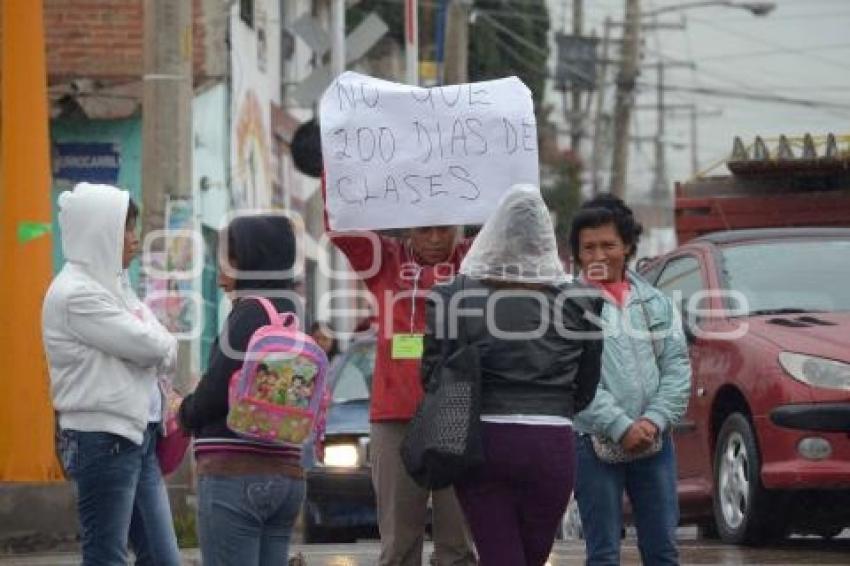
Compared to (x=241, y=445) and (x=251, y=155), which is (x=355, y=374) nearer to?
(x=241, y=445)

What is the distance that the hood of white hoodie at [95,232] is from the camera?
7.55 metres

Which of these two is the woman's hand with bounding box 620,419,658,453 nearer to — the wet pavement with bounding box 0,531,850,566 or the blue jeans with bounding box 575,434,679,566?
the blue jeans with bounding box 575,434,679,566

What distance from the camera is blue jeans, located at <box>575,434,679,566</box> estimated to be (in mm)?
7887

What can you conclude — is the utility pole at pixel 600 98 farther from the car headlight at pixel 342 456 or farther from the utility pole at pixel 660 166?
the car headlight at pixel 342 456

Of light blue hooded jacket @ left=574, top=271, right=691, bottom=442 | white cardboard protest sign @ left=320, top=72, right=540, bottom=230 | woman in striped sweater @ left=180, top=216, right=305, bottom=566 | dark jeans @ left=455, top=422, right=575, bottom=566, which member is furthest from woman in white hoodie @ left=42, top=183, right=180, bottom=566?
light blue hooded jacket @ left=574, top=271, right=691, bottom=442

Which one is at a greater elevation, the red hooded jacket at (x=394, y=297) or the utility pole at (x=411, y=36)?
the utility pole at (x=411, y=36)

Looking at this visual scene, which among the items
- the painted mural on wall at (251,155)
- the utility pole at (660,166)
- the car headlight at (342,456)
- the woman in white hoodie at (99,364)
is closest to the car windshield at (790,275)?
the car headlight at (342,456)

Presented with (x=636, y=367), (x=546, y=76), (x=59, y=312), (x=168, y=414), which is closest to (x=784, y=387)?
(x=636, y=367)

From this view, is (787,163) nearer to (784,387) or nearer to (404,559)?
(784,387)

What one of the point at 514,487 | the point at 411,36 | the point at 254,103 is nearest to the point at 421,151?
the point at 514,487

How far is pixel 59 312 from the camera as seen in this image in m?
7.48

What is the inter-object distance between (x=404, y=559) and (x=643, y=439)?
96 centimetres

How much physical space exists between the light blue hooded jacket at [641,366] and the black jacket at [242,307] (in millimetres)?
1602

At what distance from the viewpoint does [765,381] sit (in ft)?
35.8
